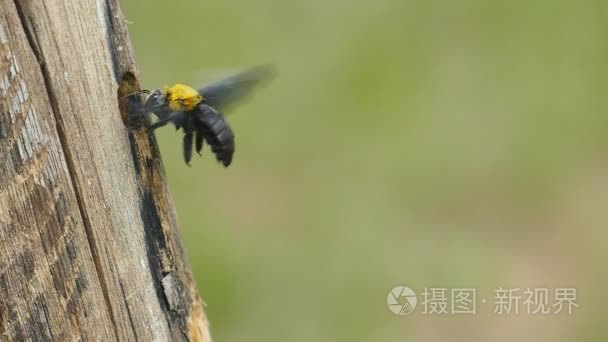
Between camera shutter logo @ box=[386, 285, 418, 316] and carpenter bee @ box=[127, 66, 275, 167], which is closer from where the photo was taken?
carpenter bee @ box=[127, 66, 275, 167]

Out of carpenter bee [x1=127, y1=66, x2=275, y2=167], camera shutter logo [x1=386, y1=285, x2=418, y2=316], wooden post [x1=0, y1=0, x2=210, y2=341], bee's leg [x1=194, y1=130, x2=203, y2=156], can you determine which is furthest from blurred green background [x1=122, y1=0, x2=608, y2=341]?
wooden post [x1=0, y1=0, x2=210, y2=341]

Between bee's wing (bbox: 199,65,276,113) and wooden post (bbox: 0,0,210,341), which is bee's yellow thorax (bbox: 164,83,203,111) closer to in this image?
bee's wing (bbox: 199,65,276,113)

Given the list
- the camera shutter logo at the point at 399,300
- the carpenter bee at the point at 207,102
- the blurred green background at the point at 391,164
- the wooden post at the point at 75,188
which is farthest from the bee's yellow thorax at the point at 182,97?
the camera shutter logo at the point at 399,300

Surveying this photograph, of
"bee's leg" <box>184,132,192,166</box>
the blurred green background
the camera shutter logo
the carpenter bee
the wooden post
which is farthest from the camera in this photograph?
the blurred green background

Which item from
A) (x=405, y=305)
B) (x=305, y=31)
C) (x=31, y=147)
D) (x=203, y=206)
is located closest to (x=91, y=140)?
(x=31, y=147)

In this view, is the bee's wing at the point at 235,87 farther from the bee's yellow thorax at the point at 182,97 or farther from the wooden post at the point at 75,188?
the wooden post at the point at 75,188

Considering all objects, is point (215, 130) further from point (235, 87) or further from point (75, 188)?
point (75, 188)

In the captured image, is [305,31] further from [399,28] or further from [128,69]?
[128,69]
